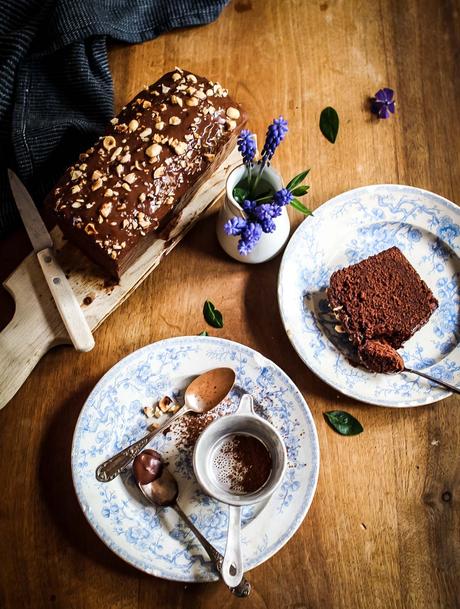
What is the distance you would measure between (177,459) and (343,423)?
48 centimetres

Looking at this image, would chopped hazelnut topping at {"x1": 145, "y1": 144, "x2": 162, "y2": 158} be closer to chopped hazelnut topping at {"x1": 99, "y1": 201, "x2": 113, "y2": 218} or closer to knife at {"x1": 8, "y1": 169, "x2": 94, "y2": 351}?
chopped hazelnut topping at {"x1": 99, "y1": 201, "x2": 113, "y2": 218}

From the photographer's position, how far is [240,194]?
5.86ft

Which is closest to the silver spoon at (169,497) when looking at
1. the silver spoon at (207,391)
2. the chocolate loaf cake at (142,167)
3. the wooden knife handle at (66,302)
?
the silver spoon at (207,391)

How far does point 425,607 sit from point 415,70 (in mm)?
1657

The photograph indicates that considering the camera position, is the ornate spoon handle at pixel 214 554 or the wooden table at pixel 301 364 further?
the wooden table at pixel 301 364

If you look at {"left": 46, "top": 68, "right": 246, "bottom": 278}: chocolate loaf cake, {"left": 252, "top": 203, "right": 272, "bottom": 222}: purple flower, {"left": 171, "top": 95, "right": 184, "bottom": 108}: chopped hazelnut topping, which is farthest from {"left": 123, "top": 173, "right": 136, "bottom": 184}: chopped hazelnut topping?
{"left": 252, "top": 203, "right": 272, "bottom": 222}: purple flower

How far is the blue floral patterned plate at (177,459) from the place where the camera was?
1660 millimetres

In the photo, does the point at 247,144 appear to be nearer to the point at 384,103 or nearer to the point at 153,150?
the point at 153,150

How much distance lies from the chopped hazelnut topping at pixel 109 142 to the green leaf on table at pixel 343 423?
0.97 m

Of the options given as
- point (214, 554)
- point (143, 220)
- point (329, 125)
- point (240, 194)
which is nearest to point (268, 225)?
point (240, 194)

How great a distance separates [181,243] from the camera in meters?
1.96

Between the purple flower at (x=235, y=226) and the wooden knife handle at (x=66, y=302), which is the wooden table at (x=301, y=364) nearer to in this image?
the wooden knife handle at (x=66, y=302)

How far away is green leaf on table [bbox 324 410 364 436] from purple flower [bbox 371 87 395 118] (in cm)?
98

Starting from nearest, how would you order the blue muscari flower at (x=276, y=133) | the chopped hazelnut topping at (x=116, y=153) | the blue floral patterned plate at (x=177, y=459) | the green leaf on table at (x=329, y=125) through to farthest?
the blue muscari flower at (x=276, y=133) → the blue floral patterned plate at (x=177, y=459) → the chopped hazelnut topping at (x=116, y=153) → the green leaf on table at (x=329, y=125)
